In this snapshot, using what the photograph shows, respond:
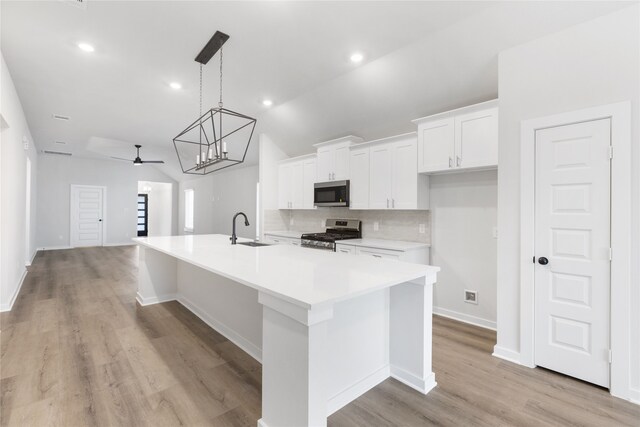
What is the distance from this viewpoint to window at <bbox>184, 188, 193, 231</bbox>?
35.0 ft

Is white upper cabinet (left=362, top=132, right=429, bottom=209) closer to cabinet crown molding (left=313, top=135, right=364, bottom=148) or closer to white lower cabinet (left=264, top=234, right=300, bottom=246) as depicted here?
cabinet crown molding (left=313, top=135, right=364, bottom=148)

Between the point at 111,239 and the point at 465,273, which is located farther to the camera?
the point at 111,239

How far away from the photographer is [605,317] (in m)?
2.07

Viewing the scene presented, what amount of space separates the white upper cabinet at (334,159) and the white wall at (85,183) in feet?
26.4

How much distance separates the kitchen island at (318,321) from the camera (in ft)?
4.50

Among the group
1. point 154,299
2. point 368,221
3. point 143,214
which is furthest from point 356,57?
point 143,214

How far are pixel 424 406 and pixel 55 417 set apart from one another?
2.22 metres

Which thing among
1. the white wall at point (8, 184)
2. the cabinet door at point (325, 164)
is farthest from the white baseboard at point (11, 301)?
the cabinet door at point (325, 164)

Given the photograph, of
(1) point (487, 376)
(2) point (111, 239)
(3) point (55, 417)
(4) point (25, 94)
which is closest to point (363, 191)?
(1) point (487, 376)

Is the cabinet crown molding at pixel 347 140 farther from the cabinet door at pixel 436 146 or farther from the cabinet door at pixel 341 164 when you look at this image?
the cabinet door at pixel 436 146

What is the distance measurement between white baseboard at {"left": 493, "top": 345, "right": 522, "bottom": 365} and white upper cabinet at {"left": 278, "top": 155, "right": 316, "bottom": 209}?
3181 millimetres

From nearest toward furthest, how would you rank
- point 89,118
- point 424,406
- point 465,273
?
point 424,406
point 465,273
point 89,118

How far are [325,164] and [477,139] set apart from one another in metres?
2.27

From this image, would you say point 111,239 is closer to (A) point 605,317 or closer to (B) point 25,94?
(B) point 25,94
